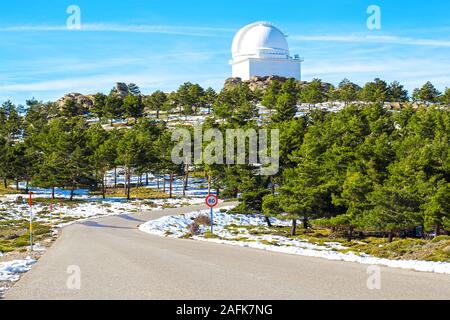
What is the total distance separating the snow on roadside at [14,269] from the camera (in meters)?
13.5

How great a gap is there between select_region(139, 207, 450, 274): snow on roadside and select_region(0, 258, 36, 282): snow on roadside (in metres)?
9.54

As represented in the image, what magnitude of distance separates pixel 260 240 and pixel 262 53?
121100mm

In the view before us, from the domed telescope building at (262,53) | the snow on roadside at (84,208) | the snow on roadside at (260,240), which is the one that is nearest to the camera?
the snow on roadside at (260,240)

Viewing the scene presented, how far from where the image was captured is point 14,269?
14.9 meters

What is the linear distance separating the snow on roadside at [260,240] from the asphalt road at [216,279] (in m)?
0.89

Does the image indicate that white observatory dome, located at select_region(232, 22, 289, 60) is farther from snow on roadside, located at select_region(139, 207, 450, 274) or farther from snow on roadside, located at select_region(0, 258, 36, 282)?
snow on roadside, located at select_region(0, 258, 36, 282)

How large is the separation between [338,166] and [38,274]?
35047mm

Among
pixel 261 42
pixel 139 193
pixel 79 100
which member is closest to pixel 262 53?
pixel 261 42

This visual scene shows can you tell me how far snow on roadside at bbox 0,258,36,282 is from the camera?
13.5 m

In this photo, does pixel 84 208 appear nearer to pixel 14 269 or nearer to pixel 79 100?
pixel 14 269

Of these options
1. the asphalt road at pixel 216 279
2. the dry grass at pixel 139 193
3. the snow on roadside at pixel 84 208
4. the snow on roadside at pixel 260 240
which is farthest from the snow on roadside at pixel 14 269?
the dry grass at pixel 139 193

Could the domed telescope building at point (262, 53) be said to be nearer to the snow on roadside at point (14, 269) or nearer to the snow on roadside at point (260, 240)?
the snow on roadside at point (260, 240)

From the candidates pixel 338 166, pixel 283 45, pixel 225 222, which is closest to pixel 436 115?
pixel 338 166

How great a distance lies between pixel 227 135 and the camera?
2724 inches
